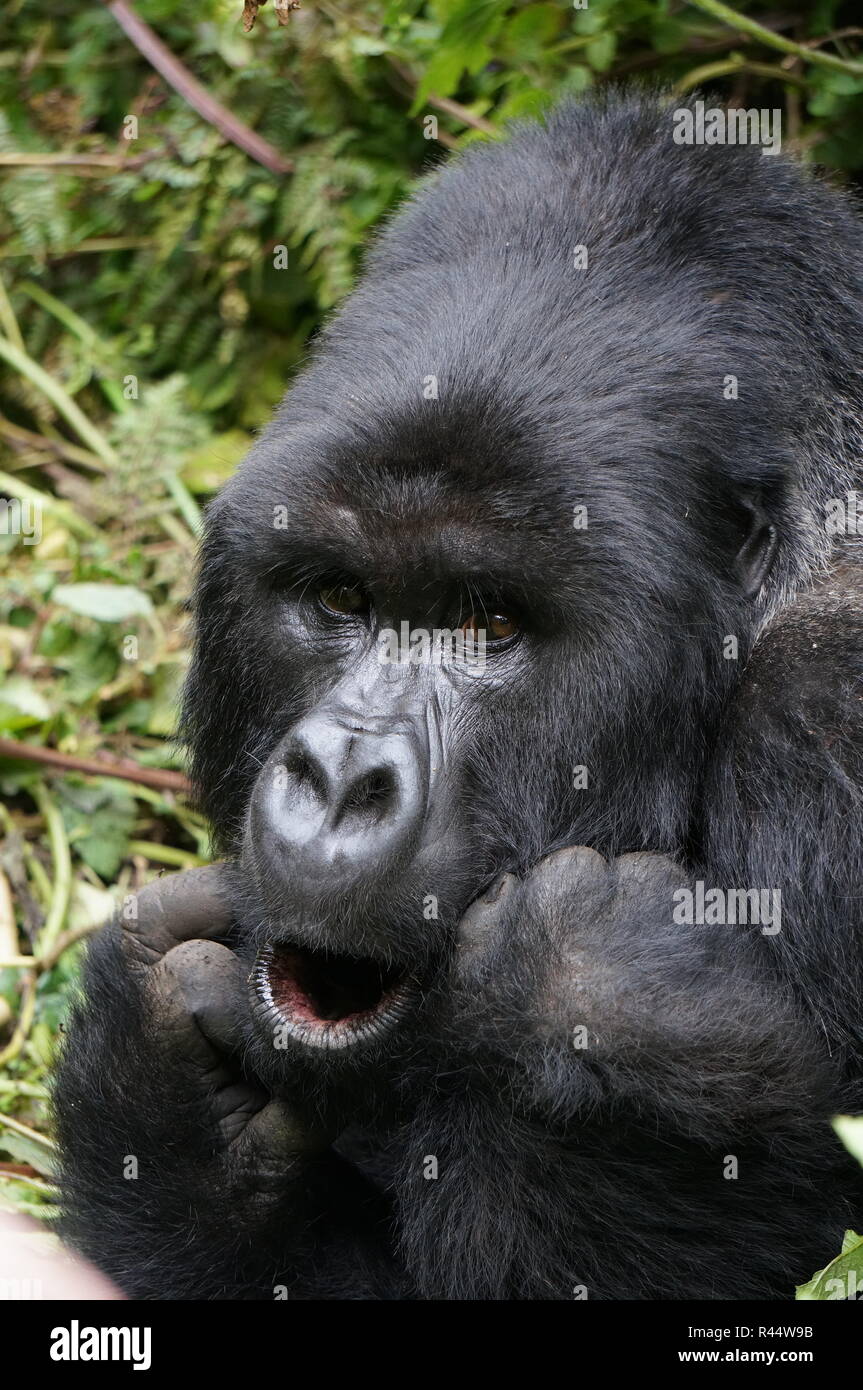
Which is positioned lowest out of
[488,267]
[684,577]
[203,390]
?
[684,577]

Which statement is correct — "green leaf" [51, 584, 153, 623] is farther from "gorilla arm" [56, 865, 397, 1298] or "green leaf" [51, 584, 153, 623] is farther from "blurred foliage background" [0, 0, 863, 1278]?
"gorilla arm" [56, 865, 397, 1298]

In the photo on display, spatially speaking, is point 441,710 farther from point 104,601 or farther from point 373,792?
point 104,601

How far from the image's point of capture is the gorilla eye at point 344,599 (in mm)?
3604

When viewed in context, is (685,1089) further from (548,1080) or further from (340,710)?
(340,710)

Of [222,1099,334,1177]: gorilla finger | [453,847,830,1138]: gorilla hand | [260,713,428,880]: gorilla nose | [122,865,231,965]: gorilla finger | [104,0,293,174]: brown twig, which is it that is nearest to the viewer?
Answer: [453,847,830,1138]: gorilla hand

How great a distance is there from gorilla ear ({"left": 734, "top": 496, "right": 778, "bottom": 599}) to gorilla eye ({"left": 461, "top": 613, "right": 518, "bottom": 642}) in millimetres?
499

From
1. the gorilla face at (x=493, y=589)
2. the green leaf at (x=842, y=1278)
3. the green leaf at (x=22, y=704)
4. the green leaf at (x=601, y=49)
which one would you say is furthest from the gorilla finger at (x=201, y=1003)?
the green leaf at (x=601, y=49)

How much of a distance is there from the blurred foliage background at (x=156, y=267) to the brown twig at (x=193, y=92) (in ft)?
0.04

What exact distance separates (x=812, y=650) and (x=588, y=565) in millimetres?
483

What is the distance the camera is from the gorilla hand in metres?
3.09

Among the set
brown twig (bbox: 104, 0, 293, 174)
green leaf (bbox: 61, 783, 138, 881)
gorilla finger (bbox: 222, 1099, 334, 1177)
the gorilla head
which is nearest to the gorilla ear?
the gorilla head

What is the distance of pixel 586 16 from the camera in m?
5.13

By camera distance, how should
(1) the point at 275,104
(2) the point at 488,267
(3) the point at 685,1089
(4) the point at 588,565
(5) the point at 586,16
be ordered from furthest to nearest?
A: (1) the point at 275,104
(5) the point at 586,16
(2) the point at 488,267
(4) the point at 588,565
(3) the point at 685,1089

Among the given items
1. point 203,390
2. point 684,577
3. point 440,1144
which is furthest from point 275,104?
point 440,1144
